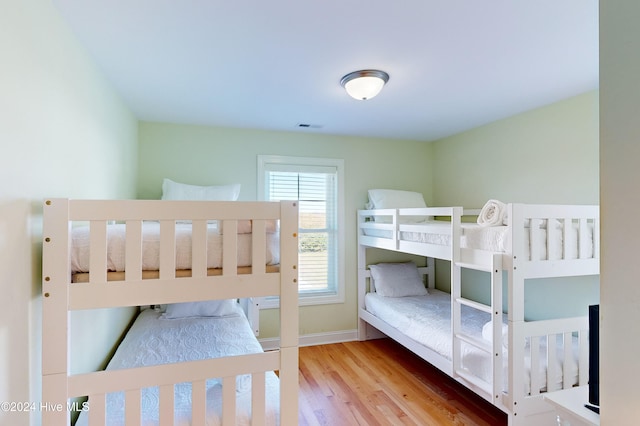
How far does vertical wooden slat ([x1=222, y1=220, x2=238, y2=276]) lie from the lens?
1245mm

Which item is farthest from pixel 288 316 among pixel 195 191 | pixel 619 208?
pixel 195 191

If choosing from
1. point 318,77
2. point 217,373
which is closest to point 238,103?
point 318,77

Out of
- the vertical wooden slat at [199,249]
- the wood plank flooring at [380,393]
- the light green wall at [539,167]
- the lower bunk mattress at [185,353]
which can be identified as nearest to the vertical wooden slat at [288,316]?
the lower bunk mattress at [185,353]

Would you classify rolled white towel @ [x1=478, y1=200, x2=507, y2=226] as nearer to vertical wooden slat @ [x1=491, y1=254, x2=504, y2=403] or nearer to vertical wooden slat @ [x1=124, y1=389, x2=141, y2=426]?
vertical wooden slat @ [x1=491, y1=254, x2=504, y2=403]

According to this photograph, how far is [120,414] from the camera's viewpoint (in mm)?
1358

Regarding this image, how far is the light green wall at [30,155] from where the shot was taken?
102cm

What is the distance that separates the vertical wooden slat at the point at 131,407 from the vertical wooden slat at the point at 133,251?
412 millimetres

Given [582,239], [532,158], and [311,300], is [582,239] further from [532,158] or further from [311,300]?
[311,300]

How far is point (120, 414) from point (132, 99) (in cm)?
211

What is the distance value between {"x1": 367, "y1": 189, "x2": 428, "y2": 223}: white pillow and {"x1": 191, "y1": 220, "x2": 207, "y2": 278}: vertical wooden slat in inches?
94.2

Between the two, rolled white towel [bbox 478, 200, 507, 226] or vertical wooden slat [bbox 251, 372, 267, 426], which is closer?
vertical wooden slat [bbox 251, 372, 267, 426]

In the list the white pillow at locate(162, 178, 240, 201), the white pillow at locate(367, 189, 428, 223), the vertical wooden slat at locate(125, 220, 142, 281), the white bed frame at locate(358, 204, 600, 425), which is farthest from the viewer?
the white pillow at locate(367, 189, 428, 223)

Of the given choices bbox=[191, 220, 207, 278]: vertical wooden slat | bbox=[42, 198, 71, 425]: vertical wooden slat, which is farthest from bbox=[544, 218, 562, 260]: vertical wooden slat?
bbox=[42, 198, 71, 425]: vertical wooden slat

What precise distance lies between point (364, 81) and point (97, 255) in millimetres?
1654
